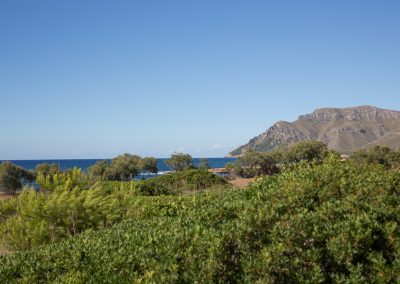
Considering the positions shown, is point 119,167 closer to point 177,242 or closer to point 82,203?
point 82,203

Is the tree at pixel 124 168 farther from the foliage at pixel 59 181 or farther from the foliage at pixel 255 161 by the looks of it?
the foliage at pixel 59 181

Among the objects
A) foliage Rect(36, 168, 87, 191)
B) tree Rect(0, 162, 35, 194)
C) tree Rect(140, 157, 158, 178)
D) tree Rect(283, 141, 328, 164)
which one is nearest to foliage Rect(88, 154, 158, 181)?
tree Rect(140, 157, 158, 178)

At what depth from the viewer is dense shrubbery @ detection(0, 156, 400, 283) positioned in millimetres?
3707

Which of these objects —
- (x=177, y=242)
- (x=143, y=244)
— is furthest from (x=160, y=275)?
(x=143, y=244)

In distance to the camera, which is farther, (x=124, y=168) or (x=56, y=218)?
(x=124, y=168)

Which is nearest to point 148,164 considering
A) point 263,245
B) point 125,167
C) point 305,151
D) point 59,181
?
point 125,167

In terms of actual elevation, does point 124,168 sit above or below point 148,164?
below

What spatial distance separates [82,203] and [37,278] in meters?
5.23

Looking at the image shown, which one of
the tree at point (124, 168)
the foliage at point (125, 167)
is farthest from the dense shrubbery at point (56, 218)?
the tree at point (124, 168)

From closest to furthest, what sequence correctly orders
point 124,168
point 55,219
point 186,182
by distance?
point 55,219, point 186,182, point 124,168

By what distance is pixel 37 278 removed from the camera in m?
4.64

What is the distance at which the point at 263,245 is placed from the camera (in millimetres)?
3982

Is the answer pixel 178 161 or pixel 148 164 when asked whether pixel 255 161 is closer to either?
pixel 178 161

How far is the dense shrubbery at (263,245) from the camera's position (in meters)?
3.71
